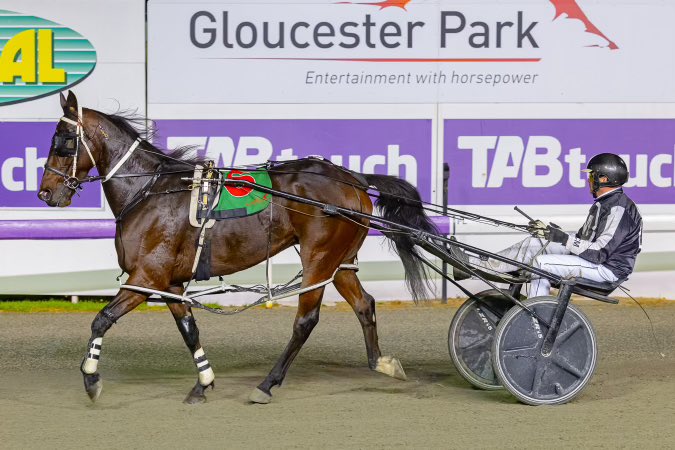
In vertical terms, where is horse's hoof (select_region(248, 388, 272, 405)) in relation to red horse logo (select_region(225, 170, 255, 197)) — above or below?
below

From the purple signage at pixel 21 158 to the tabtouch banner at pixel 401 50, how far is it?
1172 millimetres

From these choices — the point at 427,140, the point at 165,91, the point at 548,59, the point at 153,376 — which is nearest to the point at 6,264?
the point at 165,91

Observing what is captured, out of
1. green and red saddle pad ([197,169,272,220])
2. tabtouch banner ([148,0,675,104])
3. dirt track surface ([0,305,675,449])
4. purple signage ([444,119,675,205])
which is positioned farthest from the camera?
purple signage ([444,119,675,205])

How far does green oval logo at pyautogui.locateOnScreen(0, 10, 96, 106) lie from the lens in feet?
34.3

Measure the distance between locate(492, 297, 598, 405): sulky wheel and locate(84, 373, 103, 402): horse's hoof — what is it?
7.82 feet

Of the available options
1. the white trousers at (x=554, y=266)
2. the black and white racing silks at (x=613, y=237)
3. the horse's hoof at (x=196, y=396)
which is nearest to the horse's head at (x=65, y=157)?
the horse's hoof at (x=196, y=396)

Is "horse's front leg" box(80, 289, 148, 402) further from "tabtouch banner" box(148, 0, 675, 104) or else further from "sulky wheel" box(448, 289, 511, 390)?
"tabtouch banner" box(148, 0, 675, 104)

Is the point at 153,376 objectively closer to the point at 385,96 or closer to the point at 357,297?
the point at 357,297

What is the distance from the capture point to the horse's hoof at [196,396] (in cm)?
674

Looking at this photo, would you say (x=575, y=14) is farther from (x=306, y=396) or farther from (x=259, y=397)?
(x=259, y=397)

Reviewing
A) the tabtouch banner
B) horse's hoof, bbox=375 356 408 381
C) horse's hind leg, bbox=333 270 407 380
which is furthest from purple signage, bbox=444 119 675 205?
horse's hoof, bbox=375 356 408 381

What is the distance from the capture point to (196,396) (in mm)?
6770

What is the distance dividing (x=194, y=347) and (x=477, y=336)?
1.84m

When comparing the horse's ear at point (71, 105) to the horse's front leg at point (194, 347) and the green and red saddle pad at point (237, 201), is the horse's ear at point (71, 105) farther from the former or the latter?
the horse's front leg at point (194, 347)
